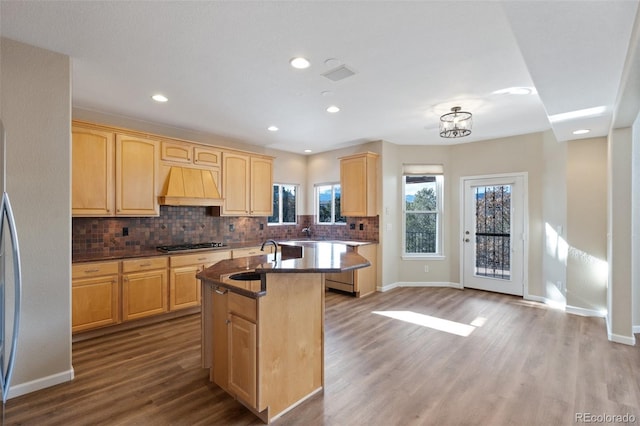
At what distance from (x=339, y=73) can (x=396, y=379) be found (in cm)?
275

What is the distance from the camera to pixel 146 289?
152 inches

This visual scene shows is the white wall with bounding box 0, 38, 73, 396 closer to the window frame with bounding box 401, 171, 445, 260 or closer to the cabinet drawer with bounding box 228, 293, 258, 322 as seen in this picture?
the cabinet drawer with bounding box 228, 293, 258, 322

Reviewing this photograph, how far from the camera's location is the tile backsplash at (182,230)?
3.93m

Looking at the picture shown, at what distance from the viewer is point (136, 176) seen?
4043mm

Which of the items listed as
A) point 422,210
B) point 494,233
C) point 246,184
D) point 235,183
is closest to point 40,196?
point 235,183

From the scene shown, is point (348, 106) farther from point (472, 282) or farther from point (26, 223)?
point (472, 282)

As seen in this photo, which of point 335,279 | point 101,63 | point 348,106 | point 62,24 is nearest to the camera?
point 62,24

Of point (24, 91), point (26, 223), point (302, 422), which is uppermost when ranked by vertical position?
point (24, 91)

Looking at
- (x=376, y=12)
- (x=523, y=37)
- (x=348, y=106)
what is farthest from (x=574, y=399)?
(x=348, y=106)

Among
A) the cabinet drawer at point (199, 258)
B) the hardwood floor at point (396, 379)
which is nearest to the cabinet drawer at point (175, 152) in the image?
the cabinet drawer at point (199, 258)

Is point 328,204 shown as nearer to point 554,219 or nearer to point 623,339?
point 554,219

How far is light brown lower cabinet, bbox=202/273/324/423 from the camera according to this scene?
6.85 feet

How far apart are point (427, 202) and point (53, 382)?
5732 mm

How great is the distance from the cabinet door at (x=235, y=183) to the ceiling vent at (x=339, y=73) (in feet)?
8.94
